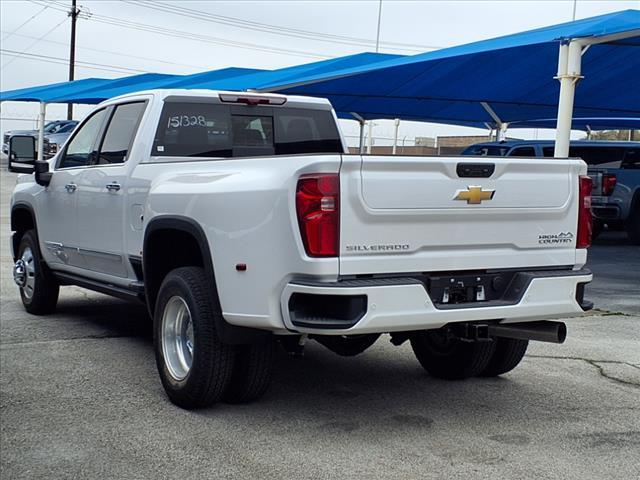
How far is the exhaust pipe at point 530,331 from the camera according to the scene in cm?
530

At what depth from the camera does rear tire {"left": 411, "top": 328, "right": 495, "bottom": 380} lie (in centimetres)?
623

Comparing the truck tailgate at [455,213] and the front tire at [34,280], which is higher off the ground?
the truck tailgate at [455,213]

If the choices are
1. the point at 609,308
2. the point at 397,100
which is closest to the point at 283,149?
the point at 609,308

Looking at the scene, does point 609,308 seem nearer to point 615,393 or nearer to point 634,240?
point 615,393

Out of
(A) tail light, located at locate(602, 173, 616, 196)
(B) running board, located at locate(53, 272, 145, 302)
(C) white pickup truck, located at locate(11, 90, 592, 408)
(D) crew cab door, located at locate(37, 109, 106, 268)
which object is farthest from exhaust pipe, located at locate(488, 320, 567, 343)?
(A) tail light, located at locate(602, 173, 616, 196)

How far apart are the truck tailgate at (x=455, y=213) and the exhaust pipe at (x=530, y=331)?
376 millimetres

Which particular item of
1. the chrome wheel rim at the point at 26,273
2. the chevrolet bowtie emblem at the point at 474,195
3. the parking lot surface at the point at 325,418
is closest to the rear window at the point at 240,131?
the parking lot surface at the point at 325,418

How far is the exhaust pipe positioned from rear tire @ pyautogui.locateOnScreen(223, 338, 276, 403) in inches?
52.9

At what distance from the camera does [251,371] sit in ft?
17.7

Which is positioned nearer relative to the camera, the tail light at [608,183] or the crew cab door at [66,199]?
the crew cab door at [66,199]

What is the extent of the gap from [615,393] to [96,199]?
4129 millimetres

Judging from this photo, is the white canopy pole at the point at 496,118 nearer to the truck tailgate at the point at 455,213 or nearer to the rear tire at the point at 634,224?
the rear tire at the point at 634,224

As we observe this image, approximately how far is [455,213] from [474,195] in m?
0.16

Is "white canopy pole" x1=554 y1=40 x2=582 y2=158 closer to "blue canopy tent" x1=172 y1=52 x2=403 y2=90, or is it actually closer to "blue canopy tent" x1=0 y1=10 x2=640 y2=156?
"blue canopy tent" x1=0 y1=10 x2=640 y2=156
